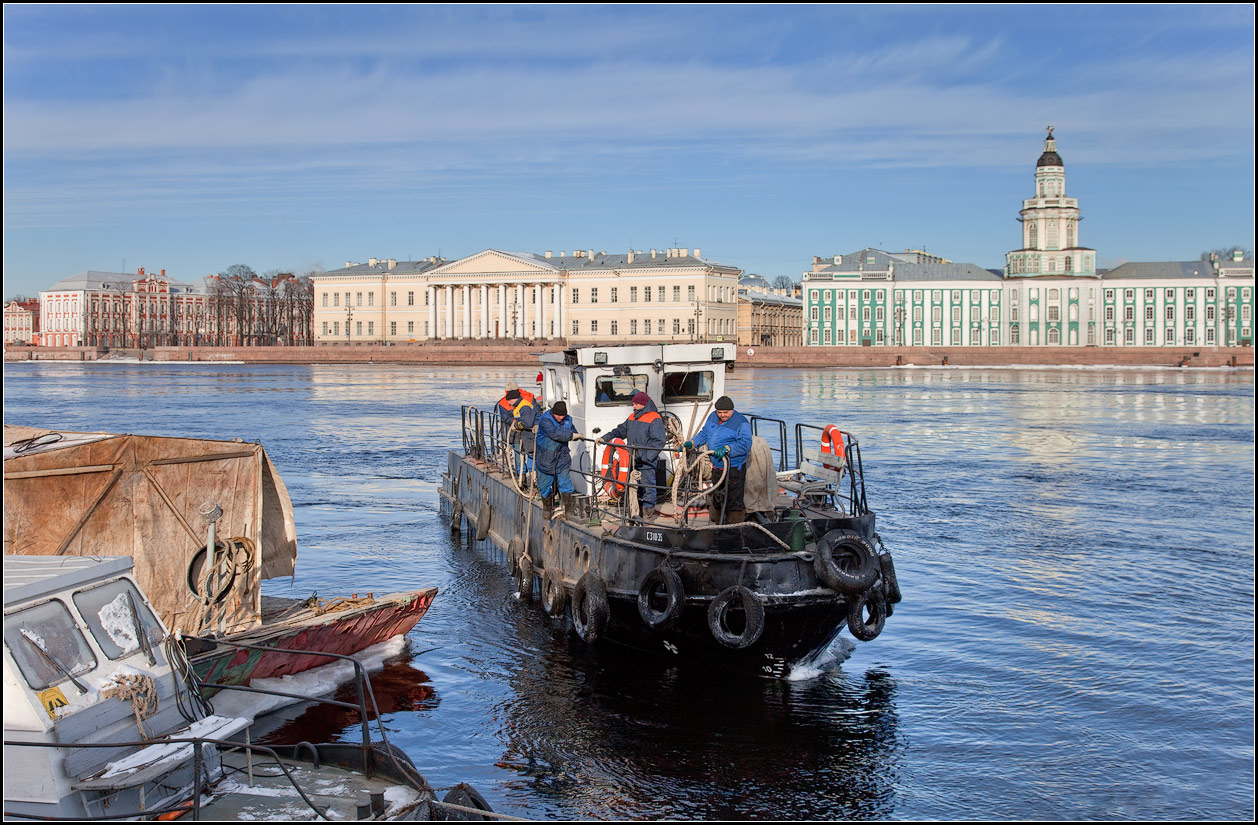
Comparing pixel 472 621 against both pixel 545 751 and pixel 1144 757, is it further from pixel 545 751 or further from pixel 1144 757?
pixel 1144 757

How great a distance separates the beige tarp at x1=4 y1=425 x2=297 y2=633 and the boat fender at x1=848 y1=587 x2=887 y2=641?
624 cm

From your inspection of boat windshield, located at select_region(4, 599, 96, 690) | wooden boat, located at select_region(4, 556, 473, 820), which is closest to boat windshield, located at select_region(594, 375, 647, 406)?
wooden boat, located at select_region(4, 556, 473, 820)

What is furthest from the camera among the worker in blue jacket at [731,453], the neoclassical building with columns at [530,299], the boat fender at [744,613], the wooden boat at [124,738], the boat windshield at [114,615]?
the neoclassical building with columns at [530,299]

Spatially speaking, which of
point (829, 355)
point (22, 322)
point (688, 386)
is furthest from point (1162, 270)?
point (22, 322)

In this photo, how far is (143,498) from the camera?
35.6 feet

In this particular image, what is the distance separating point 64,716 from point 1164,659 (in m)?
13.0

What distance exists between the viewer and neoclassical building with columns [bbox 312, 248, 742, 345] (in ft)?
442

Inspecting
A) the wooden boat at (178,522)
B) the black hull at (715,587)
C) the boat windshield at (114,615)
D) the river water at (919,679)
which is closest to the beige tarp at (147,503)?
the wooden boat at (178,522)

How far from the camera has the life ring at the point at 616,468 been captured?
46.6 ft

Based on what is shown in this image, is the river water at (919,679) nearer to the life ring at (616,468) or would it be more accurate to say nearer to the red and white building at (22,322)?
the life ring at (616,468)

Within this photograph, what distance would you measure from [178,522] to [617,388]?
6659mm

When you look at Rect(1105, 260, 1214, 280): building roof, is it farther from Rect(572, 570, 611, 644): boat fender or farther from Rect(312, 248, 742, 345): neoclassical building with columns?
Rect(572, 570, 611, 644): boat fender

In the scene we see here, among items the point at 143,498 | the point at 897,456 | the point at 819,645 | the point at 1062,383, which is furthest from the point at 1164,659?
the point at 1062,383

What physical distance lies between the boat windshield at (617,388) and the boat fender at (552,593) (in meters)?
2.48
